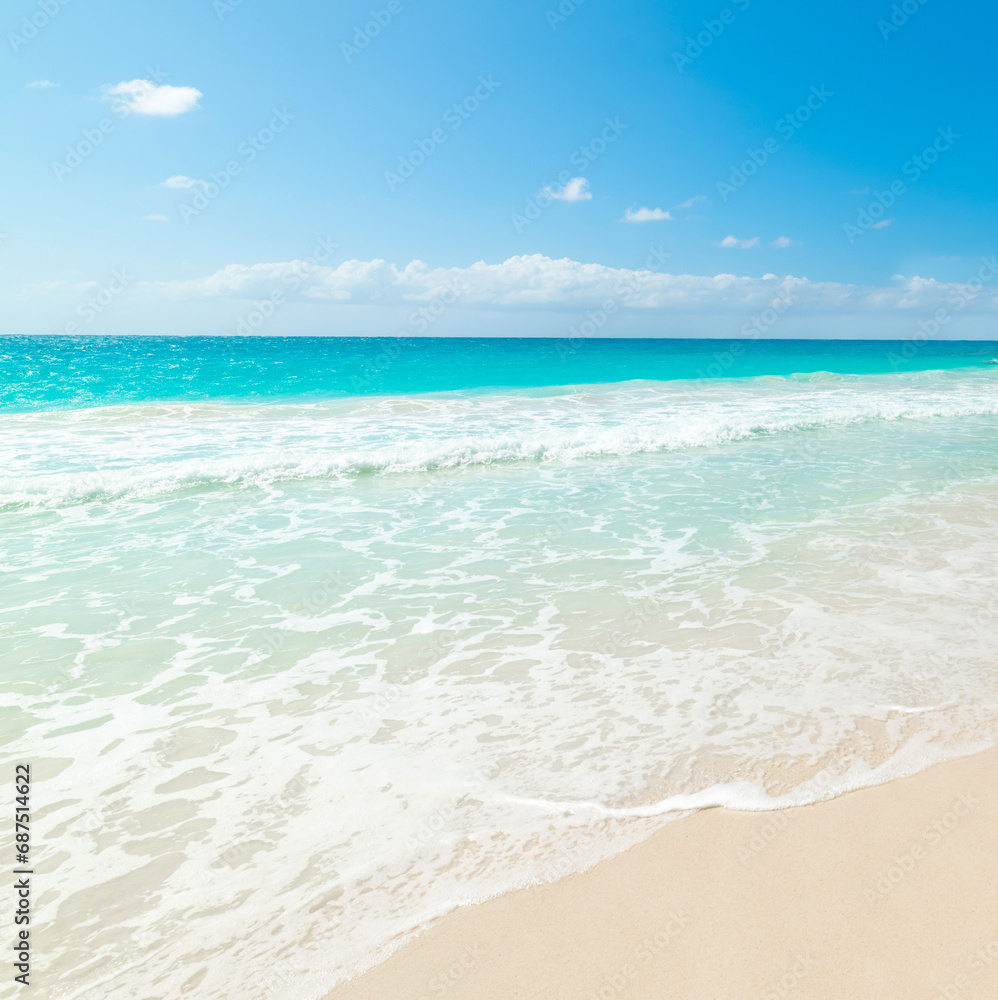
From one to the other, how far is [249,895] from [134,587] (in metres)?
4.96

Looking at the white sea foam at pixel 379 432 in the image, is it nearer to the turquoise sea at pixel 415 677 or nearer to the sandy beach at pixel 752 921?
the turquoise sea at pixel 415 677

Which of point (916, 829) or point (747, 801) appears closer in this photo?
point (916, 829)

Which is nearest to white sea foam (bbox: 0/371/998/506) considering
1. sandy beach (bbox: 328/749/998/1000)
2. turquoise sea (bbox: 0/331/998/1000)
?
turquoise sea (bbox: 0/331/998/1000)

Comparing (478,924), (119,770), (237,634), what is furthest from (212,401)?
(478,924)

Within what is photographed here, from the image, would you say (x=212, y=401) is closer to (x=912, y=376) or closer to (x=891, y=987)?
(x=891, y=987)

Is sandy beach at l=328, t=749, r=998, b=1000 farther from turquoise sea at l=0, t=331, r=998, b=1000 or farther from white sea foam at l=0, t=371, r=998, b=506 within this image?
white sea foam at l=0, t=371, r=998, b=506

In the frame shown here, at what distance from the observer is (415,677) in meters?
5.04

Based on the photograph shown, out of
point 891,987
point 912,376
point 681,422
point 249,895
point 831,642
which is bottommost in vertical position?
point 249,895

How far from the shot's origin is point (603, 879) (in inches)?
118

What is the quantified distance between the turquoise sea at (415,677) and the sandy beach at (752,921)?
0.55 ft

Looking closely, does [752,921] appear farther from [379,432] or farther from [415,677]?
Result: [379,432]

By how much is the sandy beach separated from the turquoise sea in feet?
0.55

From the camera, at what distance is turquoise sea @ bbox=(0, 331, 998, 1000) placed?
307 cm

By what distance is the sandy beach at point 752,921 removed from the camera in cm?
249
